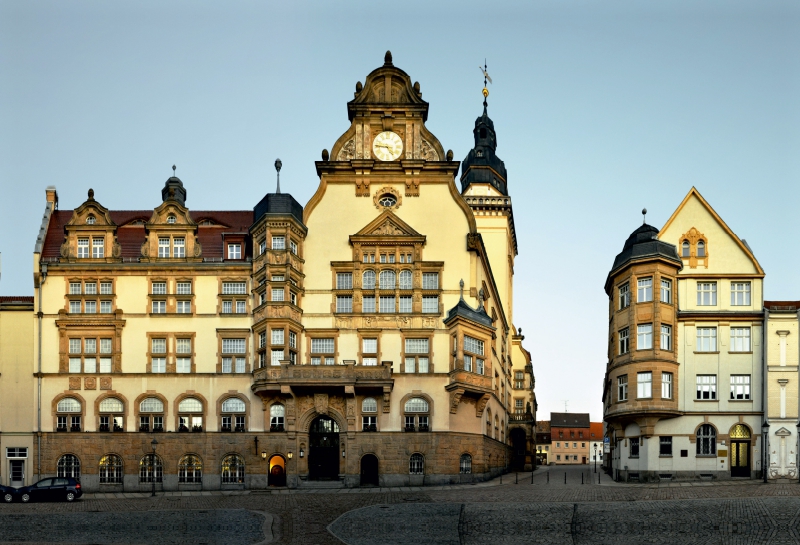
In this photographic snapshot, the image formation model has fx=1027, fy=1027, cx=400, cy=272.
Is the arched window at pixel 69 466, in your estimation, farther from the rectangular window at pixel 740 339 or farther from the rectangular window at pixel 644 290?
the rectangular window at pixel 740 339

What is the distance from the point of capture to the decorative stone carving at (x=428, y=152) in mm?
69000

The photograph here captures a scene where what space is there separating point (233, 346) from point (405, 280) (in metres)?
12.0

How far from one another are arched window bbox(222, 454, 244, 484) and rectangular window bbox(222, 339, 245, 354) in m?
6.67

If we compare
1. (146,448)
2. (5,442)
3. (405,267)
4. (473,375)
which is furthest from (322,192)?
(5,442)

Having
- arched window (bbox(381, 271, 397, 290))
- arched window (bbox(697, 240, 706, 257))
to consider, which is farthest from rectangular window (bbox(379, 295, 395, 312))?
arched window (bbox(697, 240, 706, 257))

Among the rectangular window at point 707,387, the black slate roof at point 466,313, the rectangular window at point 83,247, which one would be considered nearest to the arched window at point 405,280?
the black slate roof at point 466,313

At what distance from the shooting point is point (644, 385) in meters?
63.4

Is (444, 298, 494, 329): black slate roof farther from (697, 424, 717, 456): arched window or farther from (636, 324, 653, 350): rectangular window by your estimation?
(697, 424, 717, 456): arched window

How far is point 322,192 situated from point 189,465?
1980cm

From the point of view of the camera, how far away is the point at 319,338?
6675 centimetres

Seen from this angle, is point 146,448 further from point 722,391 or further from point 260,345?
point 722,391

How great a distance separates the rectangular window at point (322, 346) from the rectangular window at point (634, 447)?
2002 cm

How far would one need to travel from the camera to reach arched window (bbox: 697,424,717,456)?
63344 mm

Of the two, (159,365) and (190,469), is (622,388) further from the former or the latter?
(159,365)
